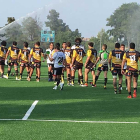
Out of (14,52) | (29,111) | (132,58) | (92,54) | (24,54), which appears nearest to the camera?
(29,111)

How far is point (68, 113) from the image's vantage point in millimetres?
12430

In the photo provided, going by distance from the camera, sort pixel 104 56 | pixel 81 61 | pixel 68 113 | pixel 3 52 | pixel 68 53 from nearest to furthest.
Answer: pixel 68 113, pixel 104 56, pixel 81 61, pixel 68 53, pixel 3 52

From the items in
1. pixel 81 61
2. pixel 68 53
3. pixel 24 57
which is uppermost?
pixel 68 53

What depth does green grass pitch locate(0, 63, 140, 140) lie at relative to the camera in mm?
9579

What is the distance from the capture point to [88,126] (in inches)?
415

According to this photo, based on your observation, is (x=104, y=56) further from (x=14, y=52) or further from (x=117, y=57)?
(x=14, y=52)

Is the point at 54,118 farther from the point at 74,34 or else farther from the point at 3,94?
the point at 74,34

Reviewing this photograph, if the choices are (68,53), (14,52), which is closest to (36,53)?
(14,52)

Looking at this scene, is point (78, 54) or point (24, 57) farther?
point (24, 57)

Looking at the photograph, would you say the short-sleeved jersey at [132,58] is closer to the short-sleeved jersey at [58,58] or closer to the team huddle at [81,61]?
the team huddle at [81,61]

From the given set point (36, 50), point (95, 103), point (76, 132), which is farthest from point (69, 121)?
point (36, 50)

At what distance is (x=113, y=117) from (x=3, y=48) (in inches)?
574

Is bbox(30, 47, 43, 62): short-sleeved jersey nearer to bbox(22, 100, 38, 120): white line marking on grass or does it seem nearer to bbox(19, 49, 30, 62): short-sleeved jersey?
bbox(19, 49, 30, 62): short-sleeved jersey

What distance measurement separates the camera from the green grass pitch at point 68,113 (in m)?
9.58
